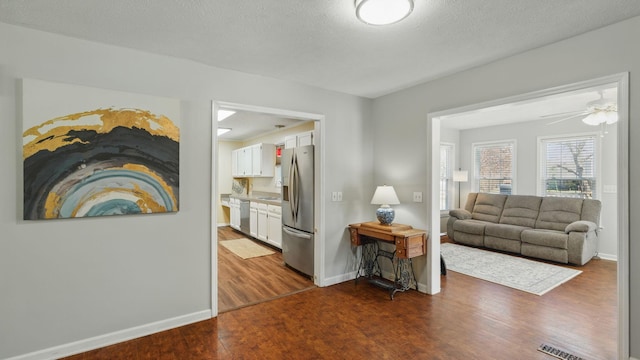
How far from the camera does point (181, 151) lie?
2768 mm

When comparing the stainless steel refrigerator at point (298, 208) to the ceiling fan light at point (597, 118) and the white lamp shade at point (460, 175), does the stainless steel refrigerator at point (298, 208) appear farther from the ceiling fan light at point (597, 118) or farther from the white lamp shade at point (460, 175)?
the white lamp shade at point (460, 175)

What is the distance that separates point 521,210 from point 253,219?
5190 millimetres

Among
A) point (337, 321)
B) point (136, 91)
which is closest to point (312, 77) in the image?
point (136, 91)

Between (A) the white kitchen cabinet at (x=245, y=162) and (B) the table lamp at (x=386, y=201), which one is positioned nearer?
(B) the table lamp at (x=386, y=201)

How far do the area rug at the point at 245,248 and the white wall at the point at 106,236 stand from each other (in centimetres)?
239

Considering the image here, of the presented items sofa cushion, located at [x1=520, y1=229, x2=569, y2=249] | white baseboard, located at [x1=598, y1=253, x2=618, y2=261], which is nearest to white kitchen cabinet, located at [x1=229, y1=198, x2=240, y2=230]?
sofa cushion, located at [x1=520, y1=229, x2=569, y2=249]

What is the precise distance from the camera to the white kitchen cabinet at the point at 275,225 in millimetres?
5305

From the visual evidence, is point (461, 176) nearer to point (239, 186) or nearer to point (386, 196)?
point (386, 196)

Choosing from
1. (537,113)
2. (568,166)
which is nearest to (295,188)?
(537,113)

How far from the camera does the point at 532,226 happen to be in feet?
17.6

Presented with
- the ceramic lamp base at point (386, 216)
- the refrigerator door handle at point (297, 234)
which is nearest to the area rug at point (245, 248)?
the refrigerator door handle at point (297, 234)

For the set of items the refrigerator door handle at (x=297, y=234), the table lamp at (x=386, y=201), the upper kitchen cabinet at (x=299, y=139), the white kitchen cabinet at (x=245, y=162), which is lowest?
the refrigerator door handle at (x=297, y=234)

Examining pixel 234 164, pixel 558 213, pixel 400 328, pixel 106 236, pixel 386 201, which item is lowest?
pixel 400 328

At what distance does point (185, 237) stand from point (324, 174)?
5.64ft
